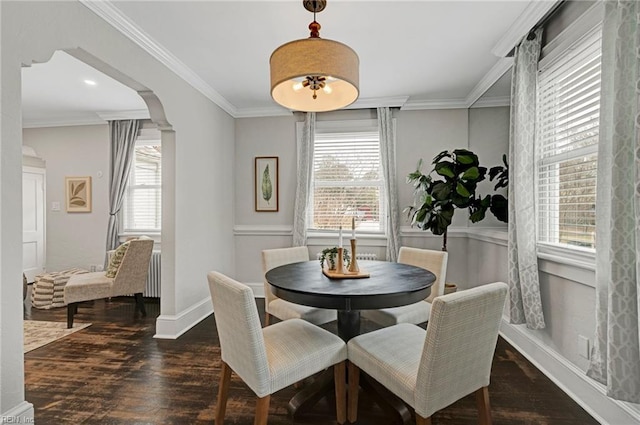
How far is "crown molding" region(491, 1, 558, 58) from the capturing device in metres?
2.23

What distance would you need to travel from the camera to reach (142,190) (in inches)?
194

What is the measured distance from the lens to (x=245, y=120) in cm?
459

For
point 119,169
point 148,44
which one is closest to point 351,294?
point 148,44

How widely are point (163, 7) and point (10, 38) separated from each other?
940mm

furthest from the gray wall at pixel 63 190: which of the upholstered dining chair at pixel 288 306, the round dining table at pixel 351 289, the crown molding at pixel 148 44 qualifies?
the round dining table at pixel 351 289

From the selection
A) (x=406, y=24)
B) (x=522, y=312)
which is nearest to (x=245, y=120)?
(x=406, y=24)

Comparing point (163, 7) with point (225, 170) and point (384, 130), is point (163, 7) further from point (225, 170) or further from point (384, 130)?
point (384, 130)

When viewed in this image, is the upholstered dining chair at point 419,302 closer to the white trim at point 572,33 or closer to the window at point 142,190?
the white trim at point 572,33

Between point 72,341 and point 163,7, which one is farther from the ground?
point 163,7

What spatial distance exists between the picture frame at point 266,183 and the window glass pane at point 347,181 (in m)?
0.52

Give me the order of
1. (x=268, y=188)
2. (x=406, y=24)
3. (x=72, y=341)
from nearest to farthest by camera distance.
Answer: (x=406, y=24), (x=72, y=341), (x=268, y=188)

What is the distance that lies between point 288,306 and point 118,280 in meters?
2.27

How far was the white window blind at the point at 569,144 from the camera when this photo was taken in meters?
2.08

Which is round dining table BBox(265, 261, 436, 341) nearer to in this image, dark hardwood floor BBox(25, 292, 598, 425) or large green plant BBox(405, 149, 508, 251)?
dark hardwood floor BBox(25, 292, 598, 425)
